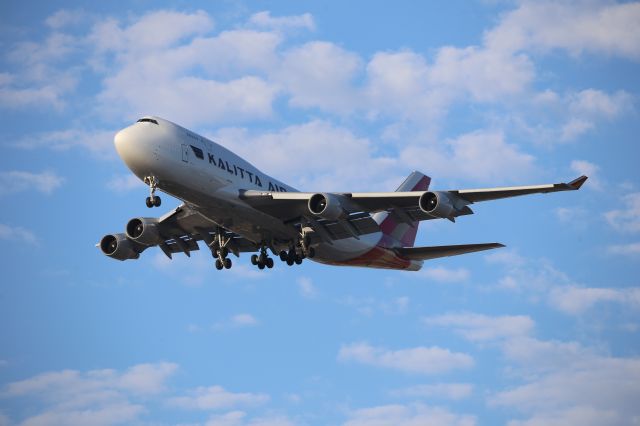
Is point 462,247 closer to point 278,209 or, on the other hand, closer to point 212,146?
point 278,209

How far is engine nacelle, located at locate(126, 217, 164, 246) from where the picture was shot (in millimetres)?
56750

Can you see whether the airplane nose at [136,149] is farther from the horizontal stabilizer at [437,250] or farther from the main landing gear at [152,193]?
the horizontal stabilizer at [437,250]

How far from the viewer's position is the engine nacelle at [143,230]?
2234 inches

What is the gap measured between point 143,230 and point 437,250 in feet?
52.6

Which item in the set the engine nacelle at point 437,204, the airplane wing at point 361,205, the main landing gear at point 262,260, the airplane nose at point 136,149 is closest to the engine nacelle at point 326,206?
the airplane wing at point 361,205

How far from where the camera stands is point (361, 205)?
52.0 m

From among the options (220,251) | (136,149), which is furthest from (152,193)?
(220,251)

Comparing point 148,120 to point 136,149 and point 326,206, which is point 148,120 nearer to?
point 136,149

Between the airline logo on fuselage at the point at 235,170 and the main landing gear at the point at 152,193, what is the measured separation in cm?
240

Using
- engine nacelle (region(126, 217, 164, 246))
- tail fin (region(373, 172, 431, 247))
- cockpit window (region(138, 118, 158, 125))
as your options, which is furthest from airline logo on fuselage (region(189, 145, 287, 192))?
tail fin (region(373, 172, 431, 247))

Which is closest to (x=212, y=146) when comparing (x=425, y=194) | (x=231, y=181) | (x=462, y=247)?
(x=231, y=181)

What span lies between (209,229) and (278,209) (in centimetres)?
582

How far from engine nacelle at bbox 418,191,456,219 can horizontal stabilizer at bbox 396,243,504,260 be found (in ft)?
15.9

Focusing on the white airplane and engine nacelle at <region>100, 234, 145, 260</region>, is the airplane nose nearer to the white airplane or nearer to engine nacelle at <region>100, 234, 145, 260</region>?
the white airplane
